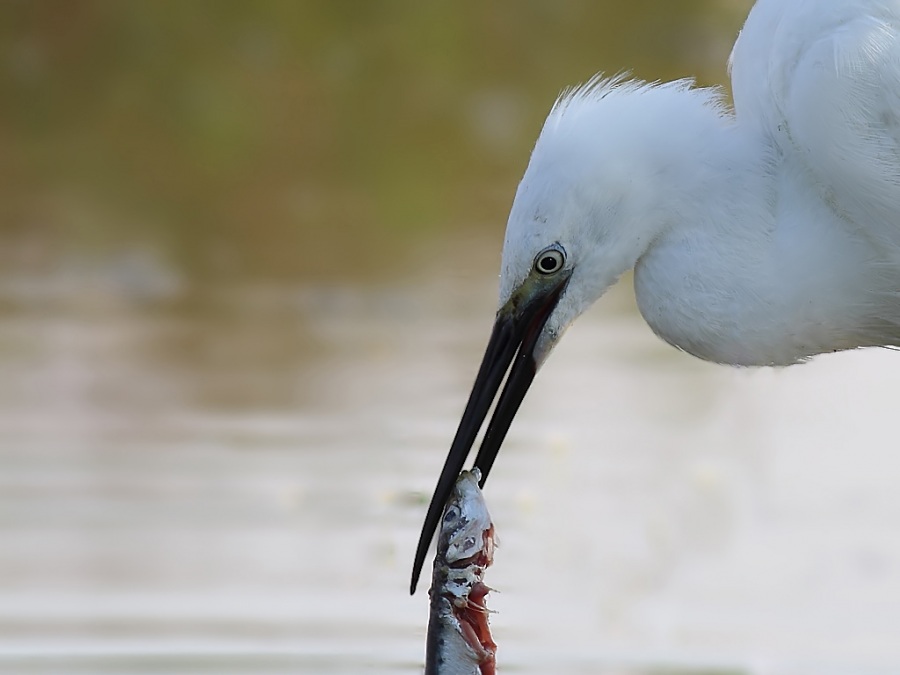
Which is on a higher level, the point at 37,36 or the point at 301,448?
the point at 37,36

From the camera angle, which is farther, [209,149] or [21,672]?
[209,149]

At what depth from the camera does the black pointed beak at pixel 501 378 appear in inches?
147

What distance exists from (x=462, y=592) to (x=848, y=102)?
125 cm

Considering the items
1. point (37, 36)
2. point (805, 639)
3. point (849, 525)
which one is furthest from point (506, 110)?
point (805, 639)

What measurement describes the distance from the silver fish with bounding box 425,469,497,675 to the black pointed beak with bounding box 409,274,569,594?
45 cm

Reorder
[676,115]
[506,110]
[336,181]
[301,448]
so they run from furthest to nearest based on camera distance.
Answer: [506,110], [336,181], [301,448], [676,115]

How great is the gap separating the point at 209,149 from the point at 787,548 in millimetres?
4556

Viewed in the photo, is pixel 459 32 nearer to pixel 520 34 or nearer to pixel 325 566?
pixel 520 34

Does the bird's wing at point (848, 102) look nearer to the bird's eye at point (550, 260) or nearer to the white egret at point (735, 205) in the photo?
the white egret at point (735, 205)

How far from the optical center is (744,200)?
3.69m

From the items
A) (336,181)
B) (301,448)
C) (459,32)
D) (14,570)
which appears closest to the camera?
(14,570)

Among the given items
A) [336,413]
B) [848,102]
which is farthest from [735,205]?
[336,413]

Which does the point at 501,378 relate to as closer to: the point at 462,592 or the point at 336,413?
the point at 462,592

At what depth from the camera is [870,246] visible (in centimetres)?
376
